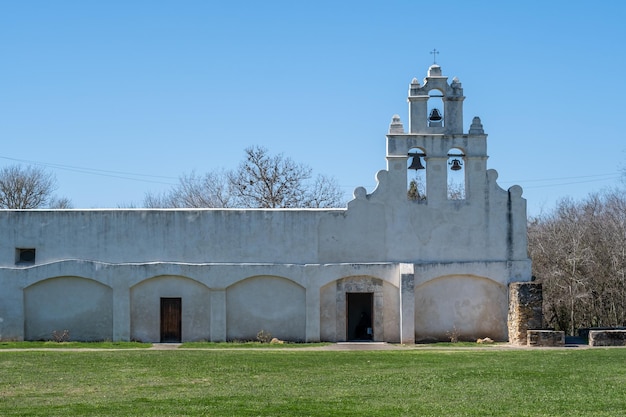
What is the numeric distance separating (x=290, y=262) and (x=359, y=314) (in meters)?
4.41

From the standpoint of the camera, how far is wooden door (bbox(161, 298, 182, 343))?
33.1 meters

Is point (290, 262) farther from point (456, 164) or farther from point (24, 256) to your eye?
point (24, 256)

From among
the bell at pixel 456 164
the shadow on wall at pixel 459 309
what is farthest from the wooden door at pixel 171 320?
the bell at pixel 456 164

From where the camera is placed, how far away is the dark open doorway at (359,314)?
114 ft

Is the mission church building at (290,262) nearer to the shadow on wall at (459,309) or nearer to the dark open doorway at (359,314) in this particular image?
the shadow on wall at (459,309)

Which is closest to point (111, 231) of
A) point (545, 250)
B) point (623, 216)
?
point (545, 250)

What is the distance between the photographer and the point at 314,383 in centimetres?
2123

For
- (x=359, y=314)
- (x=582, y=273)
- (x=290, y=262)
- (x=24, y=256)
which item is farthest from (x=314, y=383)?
(x=582, y=273)

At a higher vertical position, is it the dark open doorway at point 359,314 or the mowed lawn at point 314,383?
the dark open doorway at point 359,314

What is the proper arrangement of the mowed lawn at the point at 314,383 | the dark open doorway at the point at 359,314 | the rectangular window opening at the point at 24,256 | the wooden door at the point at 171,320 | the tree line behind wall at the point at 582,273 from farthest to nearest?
the tree line behind wall at the point at 582,273 → the dark open doorway at the point at 359,314 → the rectangular window opening at the point at 24,256 → the wooden door at the point at 171,320 → the mowed lawn at the point at 314,383

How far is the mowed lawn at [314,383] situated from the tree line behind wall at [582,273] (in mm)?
13577

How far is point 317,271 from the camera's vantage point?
32.9 meters

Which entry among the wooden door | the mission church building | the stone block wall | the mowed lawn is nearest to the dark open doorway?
the mission church building

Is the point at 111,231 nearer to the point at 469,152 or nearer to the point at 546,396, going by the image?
the point at 469,152
